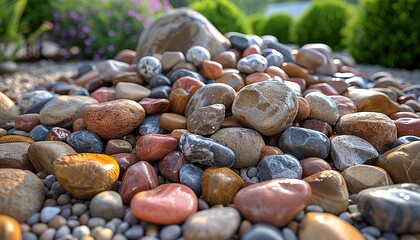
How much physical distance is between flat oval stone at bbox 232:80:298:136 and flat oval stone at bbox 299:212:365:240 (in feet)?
2.38

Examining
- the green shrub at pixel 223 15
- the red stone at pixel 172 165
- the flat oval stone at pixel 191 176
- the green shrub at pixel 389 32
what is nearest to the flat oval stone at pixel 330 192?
the flat oval stone at pixel 191 176

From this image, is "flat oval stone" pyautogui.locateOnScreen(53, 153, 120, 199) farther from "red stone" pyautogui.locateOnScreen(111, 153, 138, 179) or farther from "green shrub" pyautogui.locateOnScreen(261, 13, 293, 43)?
"green shrub" pyautogui.locateOnScreen(261, 13, 293, 43)

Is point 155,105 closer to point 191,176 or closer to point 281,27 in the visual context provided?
point 191,176

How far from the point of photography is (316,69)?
12.3ft

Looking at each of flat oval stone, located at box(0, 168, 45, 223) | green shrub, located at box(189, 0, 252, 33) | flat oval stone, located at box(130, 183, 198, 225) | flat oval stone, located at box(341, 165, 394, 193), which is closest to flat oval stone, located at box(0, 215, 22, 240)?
flat oval stone, located at box(0, 168, 45, 223)

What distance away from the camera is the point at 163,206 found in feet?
5.58

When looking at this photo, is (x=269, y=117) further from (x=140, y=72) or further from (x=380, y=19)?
(x=380, y=19)

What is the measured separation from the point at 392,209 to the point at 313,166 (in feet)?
1.75

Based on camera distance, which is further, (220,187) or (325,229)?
(220,187)

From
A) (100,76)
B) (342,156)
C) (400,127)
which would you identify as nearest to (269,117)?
(342,156)

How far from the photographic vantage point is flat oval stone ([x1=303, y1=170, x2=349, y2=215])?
6.06 ft

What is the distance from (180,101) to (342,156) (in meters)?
1.13

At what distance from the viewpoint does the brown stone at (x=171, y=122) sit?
249 centimetres

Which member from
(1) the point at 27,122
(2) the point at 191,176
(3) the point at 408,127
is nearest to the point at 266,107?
(2) the point at 191,176
